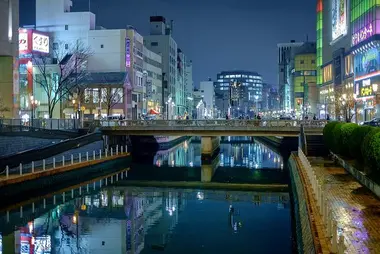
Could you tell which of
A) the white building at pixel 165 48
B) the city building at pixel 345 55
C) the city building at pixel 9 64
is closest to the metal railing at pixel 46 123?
the city building at pixel 9 64

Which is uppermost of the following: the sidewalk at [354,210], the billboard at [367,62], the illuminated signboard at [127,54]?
the illuminated signboard at [127,54]

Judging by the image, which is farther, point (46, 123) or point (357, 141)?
point (46, 123)

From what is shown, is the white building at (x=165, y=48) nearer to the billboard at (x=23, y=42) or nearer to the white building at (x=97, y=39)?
the white building at (x=97, y=39)

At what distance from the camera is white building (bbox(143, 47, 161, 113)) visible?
403ft

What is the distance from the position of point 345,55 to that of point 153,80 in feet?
167

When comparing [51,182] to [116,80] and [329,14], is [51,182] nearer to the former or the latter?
[116,80]

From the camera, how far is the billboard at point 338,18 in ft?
358

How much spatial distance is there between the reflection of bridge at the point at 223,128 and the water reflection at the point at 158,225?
21636 millimetres

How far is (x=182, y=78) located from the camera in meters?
185

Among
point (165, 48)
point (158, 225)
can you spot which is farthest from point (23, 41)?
point (165, 48)

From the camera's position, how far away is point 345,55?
10625 cm

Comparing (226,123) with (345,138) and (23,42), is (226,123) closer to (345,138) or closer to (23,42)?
(345,138)

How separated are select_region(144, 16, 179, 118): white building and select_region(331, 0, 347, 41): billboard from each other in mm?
50030

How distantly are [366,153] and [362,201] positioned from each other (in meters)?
2.76
